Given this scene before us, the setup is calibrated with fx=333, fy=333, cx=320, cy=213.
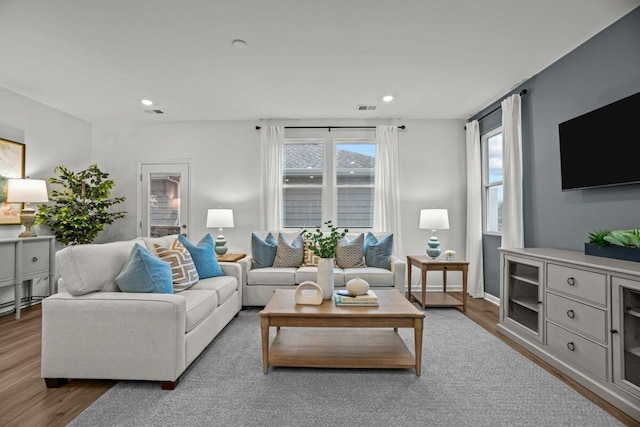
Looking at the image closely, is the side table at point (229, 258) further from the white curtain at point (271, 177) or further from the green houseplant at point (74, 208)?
the green houseplant at point (74, 208)

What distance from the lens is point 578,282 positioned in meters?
2.24

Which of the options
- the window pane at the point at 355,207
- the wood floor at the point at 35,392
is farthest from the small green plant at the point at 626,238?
the window pane at the point at 355,207

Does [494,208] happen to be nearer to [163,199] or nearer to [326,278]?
[326,278]

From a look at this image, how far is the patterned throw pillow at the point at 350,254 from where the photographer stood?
411 centimetres

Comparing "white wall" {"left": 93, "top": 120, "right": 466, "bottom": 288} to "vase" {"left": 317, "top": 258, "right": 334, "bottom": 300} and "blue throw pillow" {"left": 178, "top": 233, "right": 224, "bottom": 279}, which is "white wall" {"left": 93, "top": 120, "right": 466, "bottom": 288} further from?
"vase" {"left": 317, "top": 258, "right": 334, "bottom": 300}

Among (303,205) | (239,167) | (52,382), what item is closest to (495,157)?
(303,205)

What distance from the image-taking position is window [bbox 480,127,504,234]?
14.5ft

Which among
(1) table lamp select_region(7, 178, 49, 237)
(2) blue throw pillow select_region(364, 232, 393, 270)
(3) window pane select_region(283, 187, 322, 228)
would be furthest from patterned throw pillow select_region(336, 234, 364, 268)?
(1) table lamp select_region(7, 178, 49, 237)

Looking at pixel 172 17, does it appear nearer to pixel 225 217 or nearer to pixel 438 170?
pixel 225 217

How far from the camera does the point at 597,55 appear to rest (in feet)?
8.96

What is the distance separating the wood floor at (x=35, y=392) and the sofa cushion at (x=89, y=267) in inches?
23.7

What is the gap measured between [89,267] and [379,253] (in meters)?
2.96

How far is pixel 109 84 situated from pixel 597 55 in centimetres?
476

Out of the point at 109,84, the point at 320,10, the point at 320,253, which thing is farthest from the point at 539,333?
the point at 109,84
